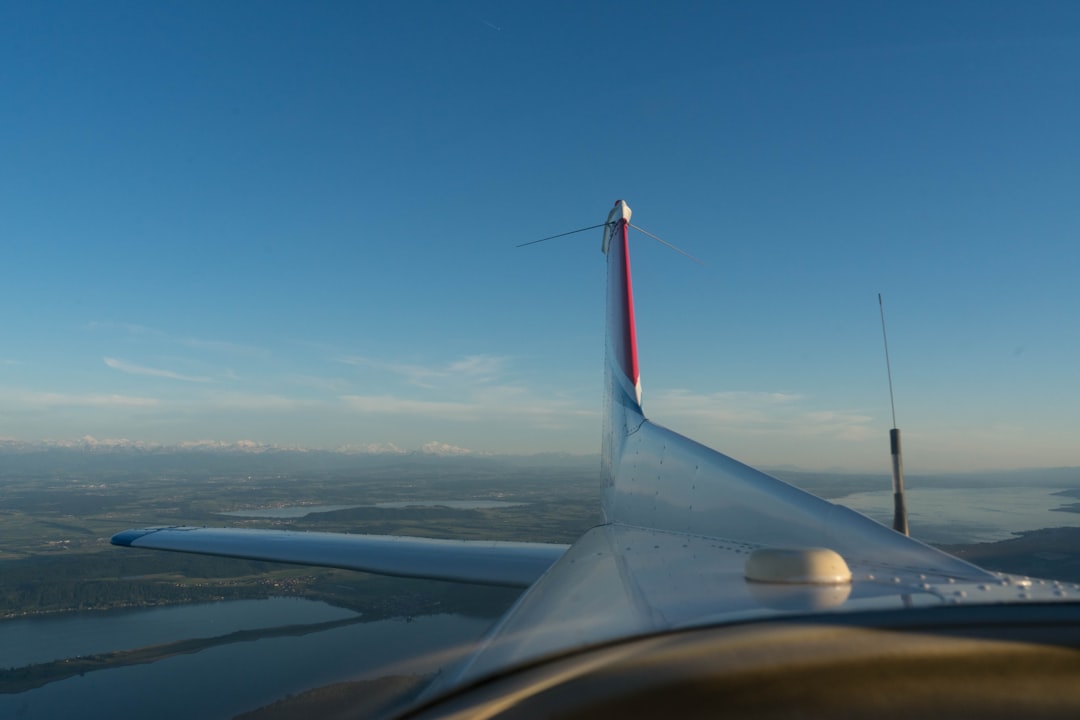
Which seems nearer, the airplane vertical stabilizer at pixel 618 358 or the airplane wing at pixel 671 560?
the airplane wing at pixel 671 560

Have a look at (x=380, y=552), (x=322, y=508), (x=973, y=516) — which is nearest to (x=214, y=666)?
(x=380, y=552)

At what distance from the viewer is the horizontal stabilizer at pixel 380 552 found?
645cm

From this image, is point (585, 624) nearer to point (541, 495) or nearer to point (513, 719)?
point (513, 719)

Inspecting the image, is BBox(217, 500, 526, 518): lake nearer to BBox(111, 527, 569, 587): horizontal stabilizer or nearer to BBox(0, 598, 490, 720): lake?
BBox(0, 598, 490, 720): lake

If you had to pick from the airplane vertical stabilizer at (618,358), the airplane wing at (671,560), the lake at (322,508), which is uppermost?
the airplane vertical stabilizer at (618,358)

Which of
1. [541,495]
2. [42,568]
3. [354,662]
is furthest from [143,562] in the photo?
[541,495]

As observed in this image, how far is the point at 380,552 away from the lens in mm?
7297

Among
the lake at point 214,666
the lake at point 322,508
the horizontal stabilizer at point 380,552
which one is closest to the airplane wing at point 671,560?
the horizontal stabilizer at point 380,552

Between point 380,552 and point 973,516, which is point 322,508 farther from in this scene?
point 380,552

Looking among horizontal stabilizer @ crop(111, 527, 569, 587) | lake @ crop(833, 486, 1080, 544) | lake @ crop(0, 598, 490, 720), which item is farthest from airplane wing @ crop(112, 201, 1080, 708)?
lake @ crop(833, 486, 1080, 544)

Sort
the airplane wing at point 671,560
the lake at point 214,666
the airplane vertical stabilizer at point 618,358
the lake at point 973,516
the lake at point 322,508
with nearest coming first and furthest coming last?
the airplane wing at point 671,560, the airplane vertical stabilizer at point 618,358, the lake at point 214,666, the lake at point 973,516, the lake at point 322,508

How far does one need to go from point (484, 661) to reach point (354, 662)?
42.6 feet

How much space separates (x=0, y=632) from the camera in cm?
2216

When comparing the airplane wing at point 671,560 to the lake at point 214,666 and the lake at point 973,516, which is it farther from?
the lake at point 973,516
